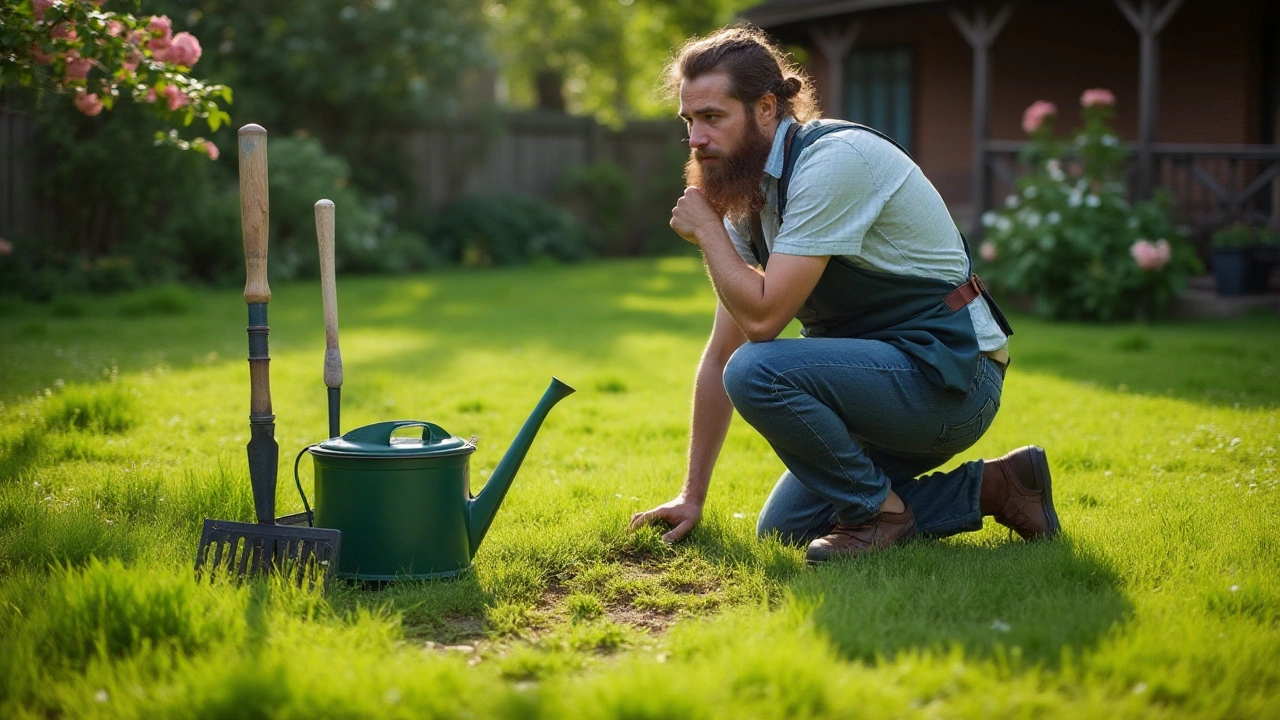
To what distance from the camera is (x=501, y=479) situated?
3.20 m

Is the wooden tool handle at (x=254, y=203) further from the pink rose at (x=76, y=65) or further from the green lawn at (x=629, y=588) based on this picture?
the pink rose at (x=76, y=65)

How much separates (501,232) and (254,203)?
41.9ft

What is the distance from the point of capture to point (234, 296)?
1102 cm

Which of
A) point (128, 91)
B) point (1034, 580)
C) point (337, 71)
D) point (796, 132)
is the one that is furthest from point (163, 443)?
point (337, 71)

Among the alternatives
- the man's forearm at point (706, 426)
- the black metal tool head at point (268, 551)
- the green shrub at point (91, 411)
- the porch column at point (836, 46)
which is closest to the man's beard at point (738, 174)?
the man's forearm at point (706, 426)

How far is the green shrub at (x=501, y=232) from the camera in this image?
15477 millimetres

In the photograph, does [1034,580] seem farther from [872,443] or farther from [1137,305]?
[1137,305]

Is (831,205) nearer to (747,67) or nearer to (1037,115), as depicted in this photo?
(747,67)

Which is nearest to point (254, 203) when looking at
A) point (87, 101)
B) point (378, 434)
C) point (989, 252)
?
point (378, 434)

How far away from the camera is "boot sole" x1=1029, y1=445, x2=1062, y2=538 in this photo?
343 centimetres

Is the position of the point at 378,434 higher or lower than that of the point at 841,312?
lower

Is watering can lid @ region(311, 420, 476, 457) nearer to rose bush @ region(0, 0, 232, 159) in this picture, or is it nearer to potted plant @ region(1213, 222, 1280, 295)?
rose bush @ region(0, 0, 232, 159)

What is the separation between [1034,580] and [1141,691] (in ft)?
2.51

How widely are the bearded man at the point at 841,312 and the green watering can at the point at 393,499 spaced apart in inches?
30.5
